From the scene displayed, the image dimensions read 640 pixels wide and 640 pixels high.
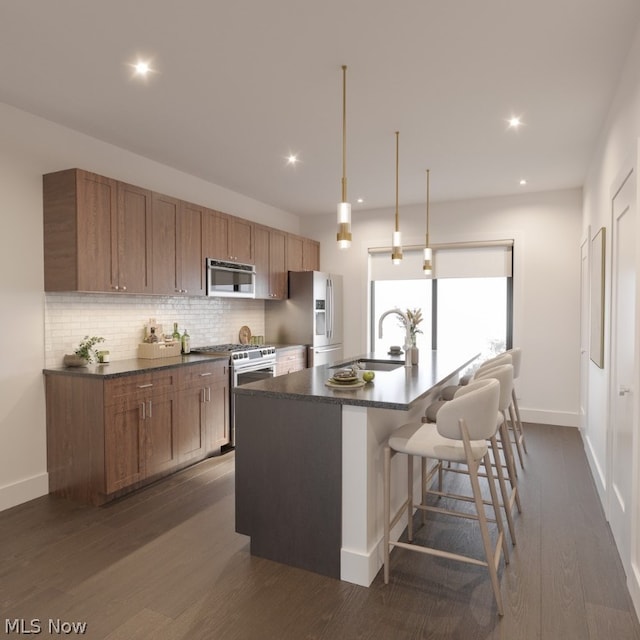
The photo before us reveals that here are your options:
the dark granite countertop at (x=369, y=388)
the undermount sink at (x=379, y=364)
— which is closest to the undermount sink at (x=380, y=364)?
the undermount sink at (x=379, y=364)

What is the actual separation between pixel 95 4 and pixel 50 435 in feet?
9.48

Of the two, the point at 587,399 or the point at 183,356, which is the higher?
the point at 183,356

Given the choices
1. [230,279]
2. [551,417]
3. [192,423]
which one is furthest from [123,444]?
[551,417]

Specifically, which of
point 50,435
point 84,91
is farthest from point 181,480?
point 84,91

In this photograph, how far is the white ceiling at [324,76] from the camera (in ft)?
7.63

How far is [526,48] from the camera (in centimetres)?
262

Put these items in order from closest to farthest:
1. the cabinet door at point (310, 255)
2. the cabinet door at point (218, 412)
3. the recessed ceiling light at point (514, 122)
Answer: the recessed ceiling light at point (514, 122), the cabinet door at point (218, 412), the cabinet door at point (310, 255)

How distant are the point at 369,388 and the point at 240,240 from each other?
308 cm

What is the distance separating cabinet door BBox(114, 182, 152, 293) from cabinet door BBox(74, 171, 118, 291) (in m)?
0.05

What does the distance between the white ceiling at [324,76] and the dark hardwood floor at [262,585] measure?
9.25 feet

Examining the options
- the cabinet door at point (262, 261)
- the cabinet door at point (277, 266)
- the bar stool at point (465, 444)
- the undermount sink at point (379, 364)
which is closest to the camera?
the bar stool at point (465, 444)

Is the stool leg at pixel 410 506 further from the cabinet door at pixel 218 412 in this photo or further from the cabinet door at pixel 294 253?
the cabinet door at pixel 294 253

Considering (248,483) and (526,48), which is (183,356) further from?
(526,48)

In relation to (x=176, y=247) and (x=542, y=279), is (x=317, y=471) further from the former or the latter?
(x=542, y=279)
